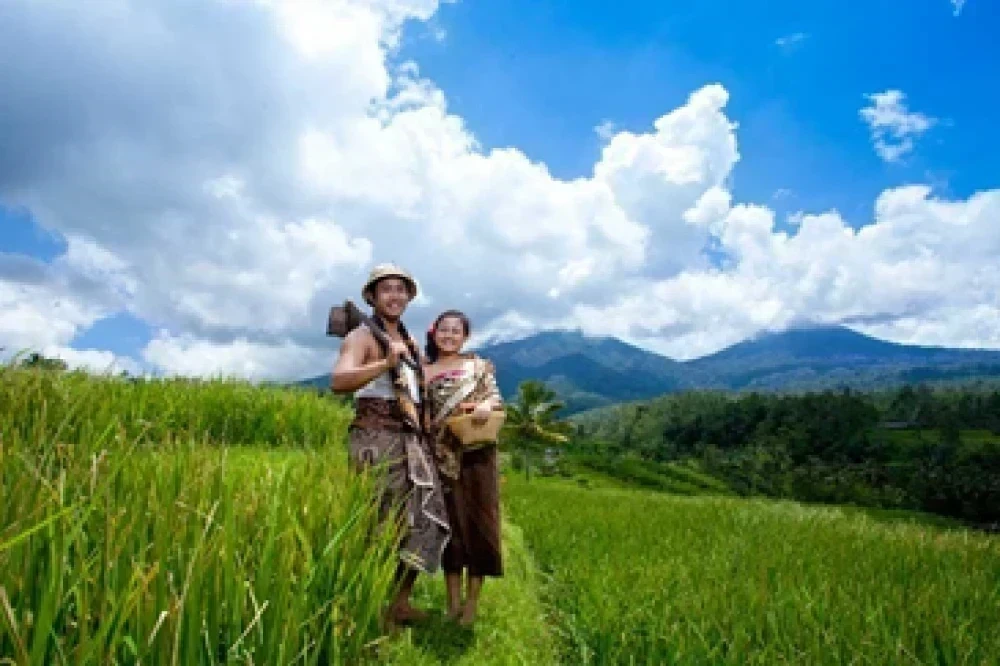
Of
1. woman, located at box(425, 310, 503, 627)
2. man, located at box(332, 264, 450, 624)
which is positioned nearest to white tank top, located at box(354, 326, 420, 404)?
man, located at box(332, 264, 450, 624)

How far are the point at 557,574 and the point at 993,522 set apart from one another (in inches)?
2921

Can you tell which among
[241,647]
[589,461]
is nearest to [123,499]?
[241,647]

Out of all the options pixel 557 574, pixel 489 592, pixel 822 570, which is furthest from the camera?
pixel 557 574

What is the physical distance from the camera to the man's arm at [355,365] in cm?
414

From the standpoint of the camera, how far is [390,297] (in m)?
4.48

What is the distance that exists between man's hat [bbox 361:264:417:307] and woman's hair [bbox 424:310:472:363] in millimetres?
279

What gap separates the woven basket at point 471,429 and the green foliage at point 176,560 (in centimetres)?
66

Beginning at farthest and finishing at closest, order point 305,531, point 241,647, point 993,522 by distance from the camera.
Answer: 1. point 993,522
2. point 305,531
3. point 241,647

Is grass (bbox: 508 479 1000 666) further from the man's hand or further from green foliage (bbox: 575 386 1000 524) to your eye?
green foliage (bbox: 575 386 1000 524)

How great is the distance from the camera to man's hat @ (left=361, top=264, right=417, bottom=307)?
4438 mm

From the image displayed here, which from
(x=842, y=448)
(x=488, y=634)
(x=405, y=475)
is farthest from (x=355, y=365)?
(x=842, y=448)

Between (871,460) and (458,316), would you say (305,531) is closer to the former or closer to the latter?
(458,316)

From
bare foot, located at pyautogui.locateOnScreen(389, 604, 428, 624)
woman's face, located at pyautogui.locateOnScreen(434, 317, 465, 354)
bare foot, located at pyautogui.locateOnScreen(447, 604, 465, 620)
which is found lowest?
bare foot, located at pyautogui.locateOnScreen(447, 604, 465, 620)

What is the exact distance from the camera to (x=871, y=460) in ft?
280
